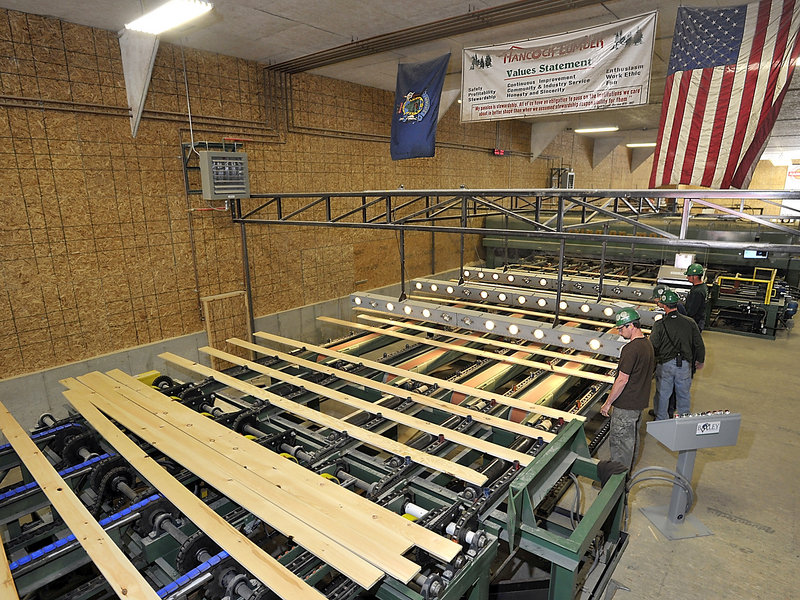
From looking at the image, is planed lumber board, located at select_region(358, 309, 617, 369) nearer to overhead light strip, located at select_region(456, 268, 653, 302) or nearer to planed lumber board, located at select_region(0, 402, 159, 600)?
overhead light strip, located at select_region(456, 268, 653, 302)

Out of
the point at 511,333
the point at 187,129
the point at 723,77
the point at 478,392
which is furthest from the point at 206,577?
the point at 187,129

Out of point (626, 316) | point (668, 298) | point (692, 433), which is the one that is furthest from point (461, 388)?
point (668, 298)

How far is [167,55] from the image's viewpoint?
6.75 metres

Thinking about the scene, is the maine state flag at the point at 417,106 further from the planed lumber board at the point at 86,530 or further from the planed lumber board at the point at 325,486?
the planed lumber board at the point at 86,530

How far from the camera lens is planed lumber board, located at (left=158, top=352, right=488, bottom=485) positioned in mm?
3314

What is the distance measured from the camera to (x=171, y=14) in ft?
15.7

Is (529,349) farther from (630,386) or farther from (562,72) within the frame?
(562,72)

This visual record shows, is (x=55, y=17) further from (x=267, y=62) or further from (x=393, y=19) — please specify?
(x=393, y=19)

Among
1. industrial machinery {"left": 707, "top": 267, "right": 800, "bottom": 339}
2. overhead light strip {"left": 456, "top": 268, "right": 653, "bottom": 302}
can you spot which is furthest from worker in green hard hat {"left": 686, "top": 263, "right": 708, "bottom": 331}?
industrial machinery {"left": 707, "top": 267, "right": 800, "bottom": 339}

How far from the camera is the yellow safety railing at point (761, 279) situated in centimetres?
984

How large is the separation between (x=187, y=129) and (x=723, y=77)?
6.98m

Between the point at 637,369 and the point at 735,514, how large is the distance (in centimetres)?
177

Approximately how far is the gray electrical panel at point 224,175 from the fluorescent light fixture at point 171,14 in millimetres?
2071

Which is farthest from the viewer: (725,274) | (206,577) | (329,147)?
(725,274)
